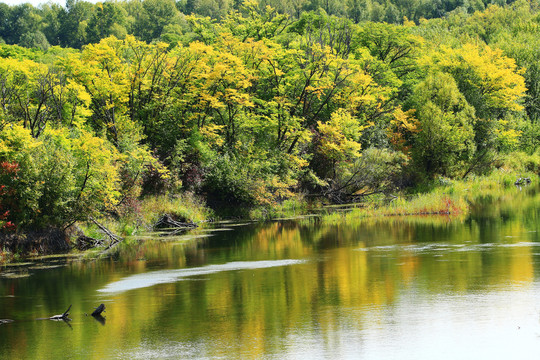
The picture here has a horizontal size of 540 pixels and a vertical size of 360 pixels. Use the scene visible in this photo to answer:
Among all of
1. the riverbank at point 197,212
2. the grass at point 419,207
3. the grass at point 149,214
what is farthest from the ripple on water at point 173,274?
the grass at point 419,207

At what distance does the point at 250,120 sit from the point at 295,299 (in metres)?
36.0

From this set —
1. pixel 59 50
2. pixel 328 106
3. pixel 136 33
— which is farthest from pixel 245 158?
pixel 136 33

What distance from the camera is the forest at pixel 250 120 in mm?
37594

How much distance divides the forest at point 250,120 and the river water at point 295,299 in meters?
6.24

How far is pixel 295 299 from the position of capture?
68.1 ft

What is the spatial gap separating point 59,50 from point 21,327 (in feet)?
282

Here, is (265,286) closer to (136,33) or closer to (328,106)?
(328,106)

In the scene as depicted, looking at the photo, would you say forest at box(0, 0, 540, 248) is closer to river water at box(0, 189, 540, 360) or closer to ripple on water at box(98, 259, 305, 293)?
river water at box(0, 189, 540, 360)

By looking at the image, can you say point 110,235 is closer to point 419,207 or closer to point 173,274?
point 173,274

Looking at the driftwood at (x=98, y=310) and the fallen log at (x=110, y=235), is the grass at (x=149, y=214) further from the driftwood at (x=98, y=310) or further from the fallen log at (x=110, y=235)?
the driftwood at (x=98, y=310)

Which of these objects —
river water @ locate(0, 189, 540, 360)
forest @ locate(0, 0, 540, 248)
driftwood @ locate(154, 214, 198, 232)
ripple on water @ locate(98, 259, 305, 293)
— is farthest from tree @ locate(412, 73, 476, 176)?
ripple on water @ locate(98, 259, 305, 293)

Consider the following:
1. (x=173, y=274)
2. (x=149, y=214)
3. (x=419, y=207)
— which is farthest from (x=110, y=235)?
(x=419, y=207)

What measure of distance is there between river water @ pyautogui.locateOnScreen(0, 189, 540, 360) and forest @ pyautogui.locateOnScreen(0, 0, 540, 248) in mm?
6237

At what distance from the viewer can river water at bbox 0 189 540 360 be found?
51.1 ft
